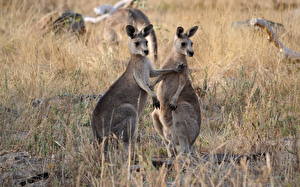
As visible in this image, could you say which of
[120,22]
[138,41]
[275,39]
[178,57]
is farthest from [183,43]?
[120,22]

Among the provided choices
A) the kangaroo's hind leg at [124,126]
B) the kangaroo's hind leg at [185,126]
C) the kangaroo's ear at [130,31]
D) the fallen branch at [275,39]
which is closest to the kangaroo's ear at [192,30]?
the kangaroo's ear at [130,31]

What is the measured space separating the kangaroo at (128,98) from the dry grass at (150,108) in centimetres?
25

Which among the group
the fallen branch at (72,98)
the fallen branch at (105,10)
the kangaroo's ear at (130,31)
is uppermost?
the fallen branch at (105,10)

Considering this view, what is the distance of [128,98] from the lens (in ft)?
20.9

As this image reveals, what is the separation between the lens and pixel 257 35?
9.92m

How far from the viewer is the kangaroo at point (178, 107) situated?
6.38 meters

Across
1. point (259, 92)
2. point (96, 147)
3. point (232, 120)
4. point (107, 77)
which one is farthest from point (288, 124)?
point (107, 77)

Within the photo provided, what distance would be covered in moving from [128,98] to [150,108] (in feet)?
4.15

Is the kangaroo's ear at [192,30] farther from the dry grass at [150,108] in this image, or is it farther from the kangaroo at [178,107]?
the dry grass at [150,108]

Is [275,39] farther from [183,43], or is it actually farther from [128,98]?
[128,98]

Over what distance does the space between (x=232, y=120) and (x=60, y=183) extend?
2.59m

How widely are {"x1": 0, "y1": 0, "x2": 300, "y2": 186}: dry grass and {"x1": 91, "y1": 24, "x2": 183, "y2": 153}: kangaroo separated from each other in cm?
25

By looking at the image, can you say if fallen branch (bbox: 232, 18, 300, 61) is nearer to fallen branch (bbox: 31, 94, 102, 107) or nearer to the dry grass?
the dry grass

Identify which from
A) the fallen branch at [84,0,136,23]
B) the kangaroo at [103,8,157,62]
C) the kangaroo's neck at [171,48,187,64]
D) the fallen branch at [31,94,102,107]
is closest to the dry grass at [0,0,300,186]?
the fallen branch at [31,94,102,107]
